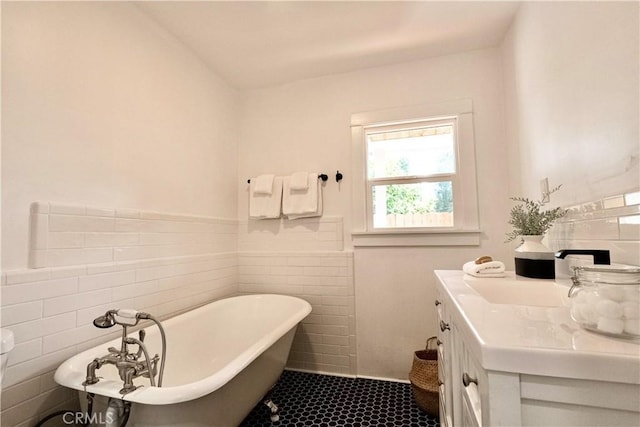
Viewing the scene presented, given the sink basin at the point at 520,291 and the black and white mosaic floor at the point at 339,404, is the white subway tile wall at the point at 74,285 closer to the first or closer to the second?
the black and white mosaic floor at the point at 339,404

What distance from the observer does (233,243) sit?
106 inches

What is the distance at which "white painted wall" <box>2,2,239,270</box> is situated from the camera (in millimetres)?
1248

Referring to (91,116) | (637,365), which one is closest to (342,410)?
(637,365)

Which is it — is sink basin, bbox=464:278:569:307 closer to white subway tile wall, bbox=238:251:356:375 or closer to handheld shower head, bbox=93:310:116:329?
white subway tile wall, bbox=238:251:356:375

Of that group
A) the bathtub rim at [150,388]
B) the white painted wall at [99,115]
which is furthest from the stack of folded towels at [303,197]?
the bathtub rim at [150,388]

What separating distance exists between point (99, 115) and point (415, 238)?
2190mm

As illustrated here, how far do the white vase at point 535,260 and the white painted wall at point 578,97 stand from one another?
23cm

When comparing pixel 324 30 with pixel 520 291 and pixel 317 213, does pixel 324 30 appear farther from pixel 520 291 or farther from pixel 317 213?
pixel 520 291

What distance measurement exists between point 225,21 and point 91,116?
104 cm

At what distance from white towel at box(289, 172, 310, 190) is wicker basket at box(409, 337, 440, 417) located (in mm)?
1543

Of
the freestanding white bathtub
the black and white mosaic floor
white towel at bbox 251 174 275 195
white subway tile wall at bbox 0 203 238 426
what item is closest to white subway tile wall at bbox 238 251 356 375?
the black and white mosaic floor

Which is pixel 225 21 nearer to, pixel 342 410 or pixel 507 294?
pixel 507 294

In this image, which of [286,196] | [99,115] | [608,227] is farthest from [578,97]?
[99,115]

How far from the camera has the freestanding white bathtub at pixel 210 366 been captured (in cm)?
104
